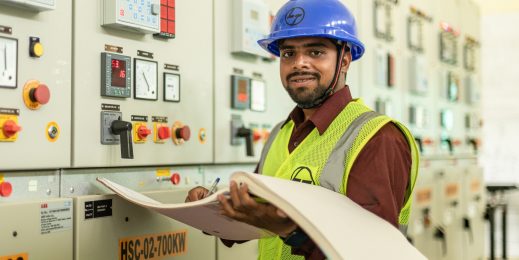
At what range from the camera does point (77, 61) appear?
71.2 inches

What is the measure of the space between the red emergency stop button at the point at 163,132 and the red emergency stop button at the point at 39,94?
482 millimetres

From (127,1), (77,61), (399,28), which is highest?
(399,28)

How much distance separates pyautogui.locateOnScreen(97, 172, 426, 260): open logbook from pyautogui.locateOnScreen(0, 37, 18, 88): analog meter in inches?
19.6

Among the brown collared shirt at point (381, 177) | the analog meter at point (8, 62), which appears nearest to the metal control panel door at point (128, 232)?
the analog meter at point (8, 62)

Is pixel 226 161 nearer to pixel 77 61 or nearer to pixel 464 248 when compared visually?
pixel 77 61

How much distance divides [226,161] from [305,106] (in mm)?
569

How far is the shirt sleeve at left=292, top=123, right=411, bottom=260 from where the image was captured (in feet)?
5.12

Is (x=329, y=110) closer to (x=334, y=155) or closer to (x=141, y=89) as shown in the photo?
(x=334, y=155)

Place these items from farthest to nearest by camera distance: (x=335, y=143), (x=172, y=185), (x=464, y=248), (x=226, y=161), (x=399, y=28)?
(x=464, y=248) < (x=399, y=28) < (x=226, y=161) < (x=172, y=185) < (x=335, y=143)

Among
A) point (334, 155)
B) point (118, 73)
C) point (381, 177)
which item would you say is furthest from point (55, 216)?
point (381, 177)

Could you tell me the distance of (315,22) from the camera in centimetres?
190

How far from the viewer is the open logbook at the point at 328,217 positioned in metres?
1.21

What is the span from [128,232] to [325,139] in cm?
70

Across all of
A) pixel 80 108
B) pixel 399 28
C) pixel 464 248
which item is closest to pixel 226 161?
pixel 80 108
